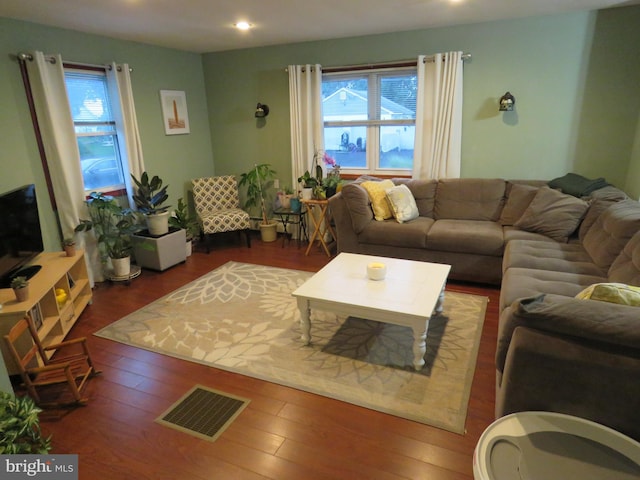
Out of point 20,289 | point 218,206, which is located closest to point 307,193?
point 218,206

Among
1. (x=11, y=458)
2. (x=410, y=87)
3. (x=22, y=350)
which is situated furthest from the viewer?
(x=410, y=87)

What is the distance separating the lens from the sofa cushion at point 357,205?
158 inches

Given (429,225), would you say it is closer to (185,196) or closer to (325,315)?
(325,315)

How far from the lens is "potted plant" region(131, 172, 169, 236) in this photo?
14.0ft

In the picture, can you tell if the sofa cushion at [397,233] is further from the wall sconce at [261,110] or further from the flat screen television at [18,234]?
the flat screen television at [18,234]

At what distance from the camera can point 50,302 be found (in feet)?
9.26

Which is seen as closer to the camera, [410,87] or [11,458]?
[11,458]

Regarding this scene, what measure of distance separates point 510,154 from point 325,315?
2.74m

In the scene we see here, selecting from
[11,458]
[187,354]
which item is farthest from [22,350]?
[11,458]

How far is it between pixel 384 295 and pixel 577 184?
8.16ft

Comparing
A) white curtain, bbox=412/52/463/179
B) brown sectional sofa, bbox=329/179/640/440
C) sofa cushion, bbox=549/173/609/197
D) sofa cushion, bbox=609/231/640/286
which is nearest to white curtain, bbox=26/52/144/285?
brown sectional sofa, bbox=329/179/640/440

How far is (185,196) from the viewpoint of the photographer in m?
5.26

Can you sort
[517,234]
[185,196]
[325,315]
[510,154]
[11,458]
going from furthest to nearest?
[185,196] < [510,154] < [517,234] < [325,315] < [11,458]

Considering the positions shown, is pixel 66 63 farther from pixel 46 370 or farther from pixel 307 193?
pixel 46 370
